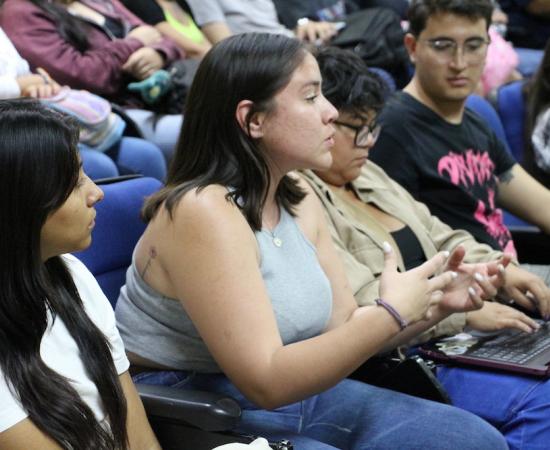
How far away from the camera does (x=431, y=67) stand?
2.80 meters

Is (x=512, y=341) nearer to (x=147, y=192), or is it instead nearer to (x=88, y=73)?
(x=147, y=192)

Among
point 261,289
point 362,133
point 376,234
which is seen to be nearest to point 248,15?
point 362,133

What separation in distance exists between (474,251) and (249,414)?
3.14 ft

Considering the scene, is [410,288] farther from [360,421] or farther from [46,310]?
[46,310]

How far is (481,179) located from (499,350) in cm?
78

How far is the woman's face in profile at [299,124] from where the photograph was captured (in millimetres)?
1812

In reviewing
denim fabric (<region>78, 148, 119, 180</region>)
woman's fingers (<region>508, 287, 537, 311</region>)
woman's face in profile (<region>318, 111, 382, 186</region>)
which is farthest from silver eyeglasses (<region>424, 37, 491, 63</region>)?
denim fabric (<region>78, 148, 119, 180</region>)

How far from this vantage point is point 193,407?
5.15ft

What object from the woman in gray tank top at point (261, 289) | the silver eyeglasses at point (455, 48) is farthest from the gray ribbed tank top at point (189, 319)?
the silver eyeglasses at point (455, 48)

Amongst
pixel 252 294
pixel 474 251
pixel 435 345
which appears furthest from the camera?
pixel 474 251

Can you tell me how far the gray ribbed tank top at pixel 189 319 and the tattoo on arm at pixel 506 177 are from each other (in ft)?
4.18

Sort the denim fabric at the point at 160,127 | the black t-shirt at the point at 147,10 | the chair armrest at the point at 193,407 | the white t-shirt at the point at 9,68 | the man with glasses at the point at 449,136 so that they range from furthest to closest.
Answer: the black t-shirt at the point at 147,10 < the denim fabric at the point at 160,127 < the man with glasses at the point at 449,136 < the white t-shirt at the point at 9,68 < the chair armrest at the point at 193,407

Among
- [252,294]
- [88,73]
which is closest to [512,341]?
[252,294]

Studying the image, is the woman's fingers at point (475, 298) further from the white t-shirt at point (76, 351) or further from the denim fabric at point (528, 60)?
the denim fabric at point (528, 60)
